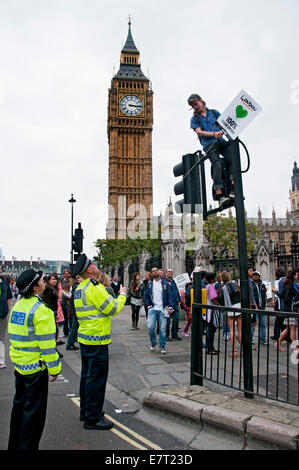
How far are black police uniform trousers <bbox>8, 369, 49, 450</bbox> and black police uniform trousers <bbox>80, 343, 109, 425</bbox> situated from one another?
81cm

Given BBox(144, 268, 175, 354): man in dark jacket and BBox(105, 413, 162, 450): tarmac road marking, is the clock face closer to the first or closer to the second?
BBox(144, 268, 175, 354): man in dark jacket

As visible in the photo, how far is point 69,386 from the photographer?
5.28 m

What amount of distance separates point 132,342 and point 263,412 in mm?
5400

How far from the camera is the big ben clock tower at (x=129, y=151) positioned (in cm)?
7638

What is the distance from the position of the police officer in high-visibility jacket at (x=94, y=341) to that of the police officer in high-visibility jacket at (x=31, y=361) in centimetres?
82

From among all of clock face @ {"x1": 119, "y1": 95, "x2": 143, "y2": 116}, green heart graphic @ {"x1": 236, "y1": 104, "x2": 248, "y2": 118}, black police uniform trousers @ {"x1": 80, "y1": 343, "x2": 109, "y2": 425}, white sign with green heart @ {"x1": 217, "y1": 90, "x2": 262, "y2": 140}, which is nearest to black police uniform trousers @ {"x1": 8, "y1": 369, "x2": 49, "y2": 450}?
black police uniform trousers @ {"x1": 80, "y1": 343, "x2": 109, "y2": 425}

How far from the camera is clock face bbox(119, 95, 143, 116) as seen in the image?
76.4 meters

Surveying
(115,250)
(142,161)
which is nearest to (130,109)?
(142,161)

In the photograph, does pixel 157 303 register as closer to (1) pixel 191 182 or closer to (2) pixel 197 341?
(2) pixel 197 341

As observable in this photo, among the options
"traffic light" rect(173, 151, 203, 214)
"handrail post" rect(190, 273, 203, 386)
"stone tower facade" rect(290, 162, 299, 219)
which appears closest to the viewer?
"handrail post" rect(190, 273, 203, 386)

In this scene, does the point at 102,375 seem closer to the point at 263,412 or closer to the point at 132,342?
the point at 263,412

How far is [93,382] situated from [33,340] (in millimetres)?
1120

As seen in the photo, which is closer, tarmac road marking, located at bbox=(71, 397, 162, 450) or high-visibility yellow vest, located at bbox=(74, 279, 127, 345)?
tarmac road marking, located at bbox=(71, 397, 162, 450)

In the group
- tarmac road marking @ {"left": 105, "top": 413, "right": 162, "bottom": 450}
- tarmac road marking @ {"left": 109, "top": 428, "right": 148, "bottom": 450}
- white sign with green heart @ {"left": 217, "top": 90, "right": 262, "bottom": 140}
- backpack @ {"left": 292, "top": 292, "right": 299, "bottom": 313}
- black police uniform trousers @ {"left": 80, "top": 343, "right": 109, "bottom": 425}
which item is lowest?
tarmac road marking @ {"left": 105, "top": 413, "right": 162, "bottom": 450}
